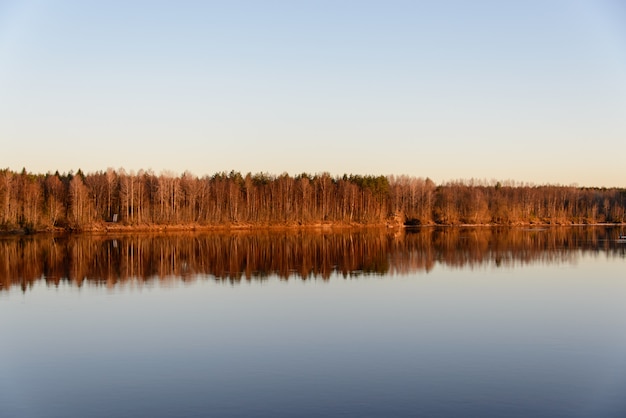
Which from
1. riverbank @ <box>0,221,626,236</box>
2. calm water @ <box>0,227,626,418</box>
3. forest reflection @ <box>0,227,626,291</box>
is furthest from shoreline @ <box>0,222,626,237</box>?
calm water @ <box>0,227,626,418</box>

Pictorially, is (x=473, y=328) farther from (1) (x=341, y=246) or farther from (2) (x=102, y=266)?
(1) (x=341, y=246)

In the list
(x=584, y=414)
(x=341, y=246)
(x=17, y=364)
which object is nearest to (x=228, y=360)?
(x=17, y=364)

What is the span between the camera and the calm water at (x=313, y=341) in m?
10.6

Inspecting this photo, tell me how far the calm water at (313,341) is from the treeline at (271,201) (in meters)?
39.3

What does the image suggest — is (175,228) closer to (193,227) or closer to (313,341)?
(193,227)

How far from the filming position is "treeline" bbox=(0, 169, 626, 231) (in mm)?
66438

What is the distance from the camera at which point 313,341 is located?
14.9 m

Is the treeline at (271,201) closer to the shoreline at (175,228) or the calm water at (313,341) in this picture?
the shoreline at (175,228)

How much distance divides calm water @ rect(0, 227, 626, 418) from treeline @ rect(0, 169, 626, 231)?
39.3 m

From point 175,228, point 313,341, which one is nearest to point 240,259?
point 313,341

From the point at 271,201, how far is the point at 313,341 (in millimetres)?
69728

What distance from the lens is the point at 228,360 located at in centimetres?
1319

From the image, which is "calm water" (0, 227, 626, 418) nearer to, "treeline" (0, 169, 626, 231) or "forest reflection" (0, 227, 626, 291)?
"forest reflection" (0, 227, 626, 291)

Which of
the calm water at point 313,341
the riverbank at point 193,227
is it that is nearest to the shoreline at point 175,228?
the riverbank at point 193,227
